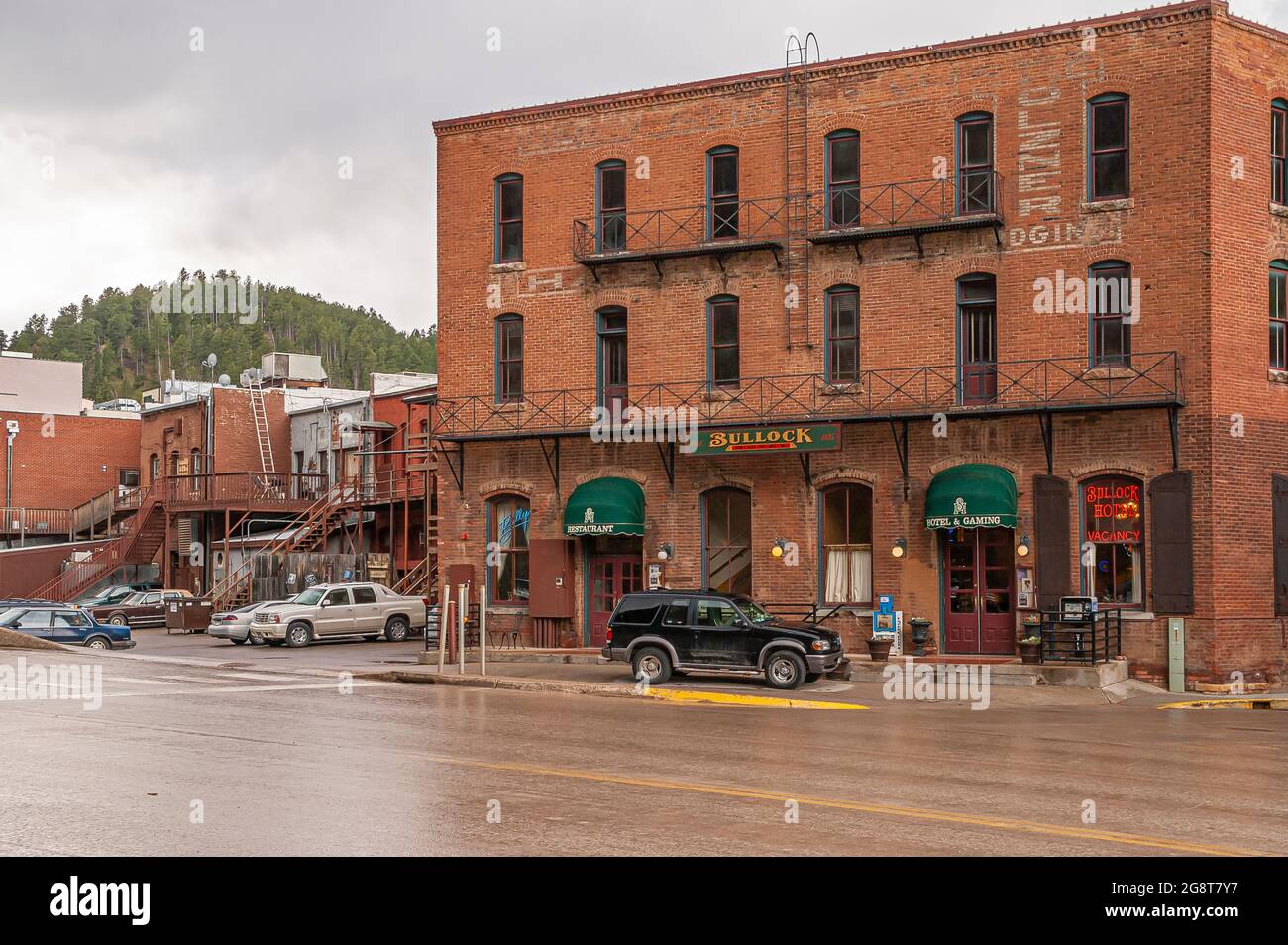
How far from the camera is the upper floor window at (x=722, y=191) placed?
30.7 m

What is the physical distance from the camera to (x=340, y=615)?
3788 cm

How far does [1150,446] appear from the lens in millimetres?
26391

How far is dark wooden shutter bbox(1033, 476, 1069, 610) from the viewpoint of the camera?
27.0m

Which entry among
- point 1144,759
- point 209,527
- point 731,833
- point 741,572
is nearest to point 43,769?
point 731,833

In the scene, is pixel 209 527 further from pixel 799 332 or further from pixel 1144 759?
pixel 1144 759

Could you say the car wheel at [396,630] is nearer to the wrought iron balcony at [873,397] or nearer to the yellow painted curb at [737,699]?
the wrought iron balcony at [873,397]

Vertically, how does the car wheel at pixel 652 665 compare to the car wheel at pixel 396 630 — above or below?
above

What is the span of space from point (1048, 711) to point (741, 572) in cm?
980

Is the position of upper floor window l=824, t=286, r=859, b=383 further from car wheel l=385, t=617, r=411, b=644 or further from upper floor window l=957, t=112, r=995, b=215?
car wheel l=385, t=617, r=411, b=644

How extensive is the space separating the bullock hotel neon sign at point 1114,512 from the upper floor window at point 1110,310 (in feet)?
8.29

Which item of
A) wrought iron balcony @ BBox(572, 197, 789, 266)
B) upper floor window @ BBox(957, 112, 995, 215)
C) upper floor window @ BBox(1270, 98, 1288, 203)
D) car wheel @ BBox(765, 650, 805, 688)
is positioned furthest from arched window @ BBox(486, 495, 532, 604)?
upper floor window @ BBox(1270, 98, 1288, 203)

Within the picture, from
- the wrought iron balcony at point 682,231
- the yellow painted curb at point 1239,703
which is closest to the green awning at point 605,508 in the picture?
the wrought iron balcony at point 682,231

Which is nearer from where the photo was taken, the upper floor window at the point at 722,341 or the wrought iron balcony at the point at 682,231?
the wrought iron balcony at the point at 682,231

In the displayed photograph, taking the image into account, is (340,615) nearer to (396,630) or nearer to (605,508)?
(396,630)
